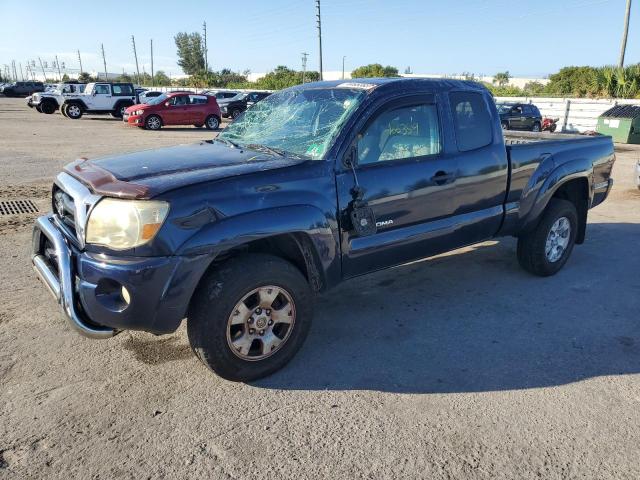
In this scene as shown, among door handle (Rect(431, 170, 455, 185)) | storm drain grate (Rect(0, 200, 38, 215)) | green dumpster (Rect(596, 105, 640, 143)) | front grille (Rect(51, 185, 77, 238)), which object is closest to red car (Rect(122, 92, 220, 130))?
storm drain grate (Rect(0, 200, 38, 215))

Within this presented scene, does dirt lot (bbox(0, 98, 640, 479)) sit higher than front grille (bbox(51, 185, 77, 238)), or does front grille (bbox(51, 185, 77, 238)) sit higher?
front grille (bbox(51, 185, 77, 238))

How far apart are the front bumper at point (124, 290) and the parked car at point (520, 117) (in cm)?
2201

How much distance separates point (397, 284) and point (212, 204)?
2515 millimetres

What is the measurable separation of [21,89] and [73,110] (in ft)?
104

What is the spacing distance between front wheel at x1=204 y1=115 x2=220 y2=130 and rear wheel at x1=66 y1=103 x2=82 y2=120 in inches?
318

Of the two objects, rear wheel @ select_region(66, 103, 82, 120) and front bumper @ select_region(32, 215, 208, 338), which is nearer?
front bumper @ select_region(32, 215, 208, 338)

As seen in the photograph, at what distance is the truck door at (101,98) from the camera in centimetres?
2622

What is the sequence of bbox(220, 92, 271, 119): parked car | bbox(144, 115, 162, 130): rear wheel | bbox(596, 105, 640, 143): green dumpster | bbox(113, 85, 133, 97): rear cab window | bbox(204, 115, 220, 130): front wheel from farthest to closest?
1. bbox(220, 92, 271, 119): parked car
2. bbox(113, 85, 133, 97): rear cab window
3. bbox(204, 115, 220, 130): front wheel
4. bbox(144, 115, 162, 130): rear wheel
5. bbox(596, 105, 640, 143): green dumpster

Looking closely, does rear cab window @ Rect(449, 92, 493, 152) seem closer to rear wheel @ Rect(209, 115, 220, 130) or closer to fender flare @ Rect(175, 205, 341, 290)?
fender flare @ Rect(175, 205, 341, 290)

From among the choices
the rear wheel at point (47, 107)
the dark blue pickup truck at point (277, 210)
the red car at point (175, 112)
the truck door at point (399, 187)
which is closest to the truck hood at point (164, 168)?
the dark blue pickup truck at point (277, 210)

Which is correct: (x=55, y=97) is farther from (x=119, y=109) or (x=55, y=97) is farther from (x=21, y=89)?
(x=21, y=89)

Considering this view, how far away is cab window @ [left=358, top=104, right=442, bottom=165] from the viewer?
11.8ft

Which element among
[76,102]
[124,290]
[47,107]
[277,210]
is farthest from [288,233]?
[47,107]

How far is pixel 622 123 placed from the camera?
792 inches
